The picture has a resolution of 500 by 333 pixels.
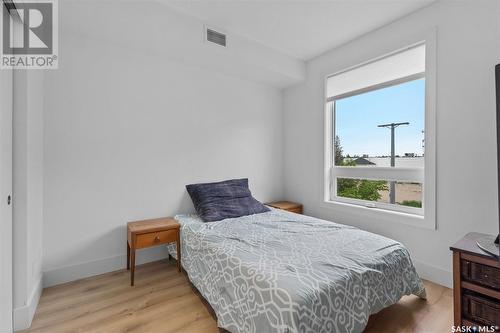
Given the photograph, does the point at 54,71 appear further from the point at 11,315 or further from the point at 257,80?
the point at 257,80

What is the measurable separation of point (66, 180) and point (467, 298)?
331cm

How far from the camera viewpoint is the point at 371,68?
2777 mm

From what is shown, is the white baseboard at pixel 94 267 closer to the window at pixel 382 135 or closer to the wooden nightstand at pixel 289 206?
the wooden nightstand at pixel 289 206

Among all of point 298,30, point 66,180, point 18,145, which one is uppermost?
point 298,30

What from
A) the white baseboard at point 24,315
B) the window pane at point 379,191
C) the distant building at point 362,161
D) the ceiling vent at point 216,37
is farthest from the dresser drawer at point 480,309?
the ceiling vent at point 216,37

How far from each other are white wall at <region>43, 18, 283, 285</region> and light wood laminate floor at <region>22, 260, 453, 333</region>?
0.34 m

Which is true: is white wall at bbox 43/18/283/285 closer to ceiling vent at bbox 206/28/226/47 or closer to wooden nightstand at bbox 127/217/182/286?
wooden nightstand at bbox 127/217/182/286

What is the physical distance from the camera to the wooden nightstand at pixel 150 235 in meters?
2.16

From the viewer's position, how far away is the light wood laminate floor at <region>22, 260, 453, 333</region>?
1.61m

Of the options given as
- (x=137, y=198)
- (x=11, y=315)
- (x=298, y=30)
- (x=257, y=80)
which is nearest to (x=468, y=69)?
(x=298, y=30)

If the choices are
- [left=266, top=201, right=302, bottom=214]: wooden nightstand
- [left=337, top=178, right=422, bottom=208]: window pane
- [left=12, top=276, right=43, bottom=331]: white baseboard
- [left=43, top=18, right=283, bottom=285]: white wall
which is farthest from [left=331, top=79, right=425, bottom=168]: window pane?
[left=12, top=276, right=43, bottom=331]: white baseboard

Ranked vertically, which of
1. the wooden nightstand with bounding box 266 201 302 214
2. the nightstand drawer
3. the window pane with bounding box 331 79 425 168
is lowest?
the nightstand drawer

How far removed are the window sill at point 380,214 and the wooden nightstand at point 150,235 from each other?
1983 millimetres

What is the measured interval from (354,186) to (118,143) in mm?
2867
